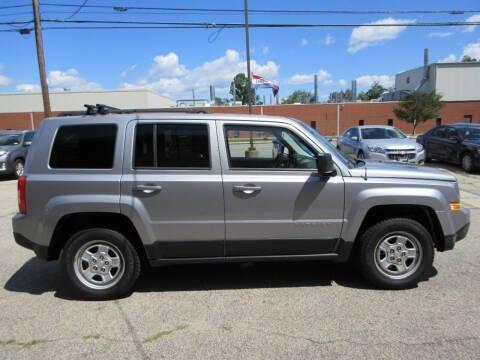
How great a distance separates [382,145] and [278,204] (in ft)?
32.7

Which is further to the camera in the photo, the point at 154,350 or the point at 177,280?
the point at 177,280

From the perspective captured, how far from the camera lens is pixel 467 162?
45.0 ft

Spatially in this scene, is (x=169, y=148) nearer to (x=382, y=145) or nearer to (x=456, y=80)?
(x=382, y=145)

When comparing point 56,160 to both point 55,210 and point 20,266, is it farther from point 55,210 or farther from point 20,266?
point 20,266

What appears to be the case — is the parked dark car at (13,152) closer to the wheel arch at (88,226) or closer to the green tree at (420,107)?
the wheel arch at (88,226)

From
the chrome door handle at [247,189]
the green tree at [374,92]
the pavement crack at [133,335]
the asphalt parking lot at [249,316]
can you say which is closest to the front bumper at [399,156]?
the asphalt parking lot at [249,316]

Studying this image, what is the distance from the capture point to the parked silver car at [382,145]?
12.9 m

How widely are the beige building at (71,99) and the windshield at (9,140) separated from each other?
43619mm

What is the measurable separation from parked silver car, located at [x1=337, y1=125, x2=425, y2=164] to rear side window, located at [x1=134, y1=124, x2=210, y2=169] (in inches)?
362

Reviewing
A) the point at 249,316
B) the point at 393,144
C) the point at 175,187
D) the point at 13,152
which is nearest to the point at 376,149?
the point at 393,144

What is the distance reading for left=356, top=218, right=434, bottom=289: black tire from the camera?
4.26m

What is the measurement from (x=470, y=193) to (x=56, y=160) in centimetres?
955

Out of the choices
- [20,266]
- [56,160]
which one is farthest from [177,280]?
[20,266]

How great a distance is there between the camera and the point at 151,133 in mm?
4164
